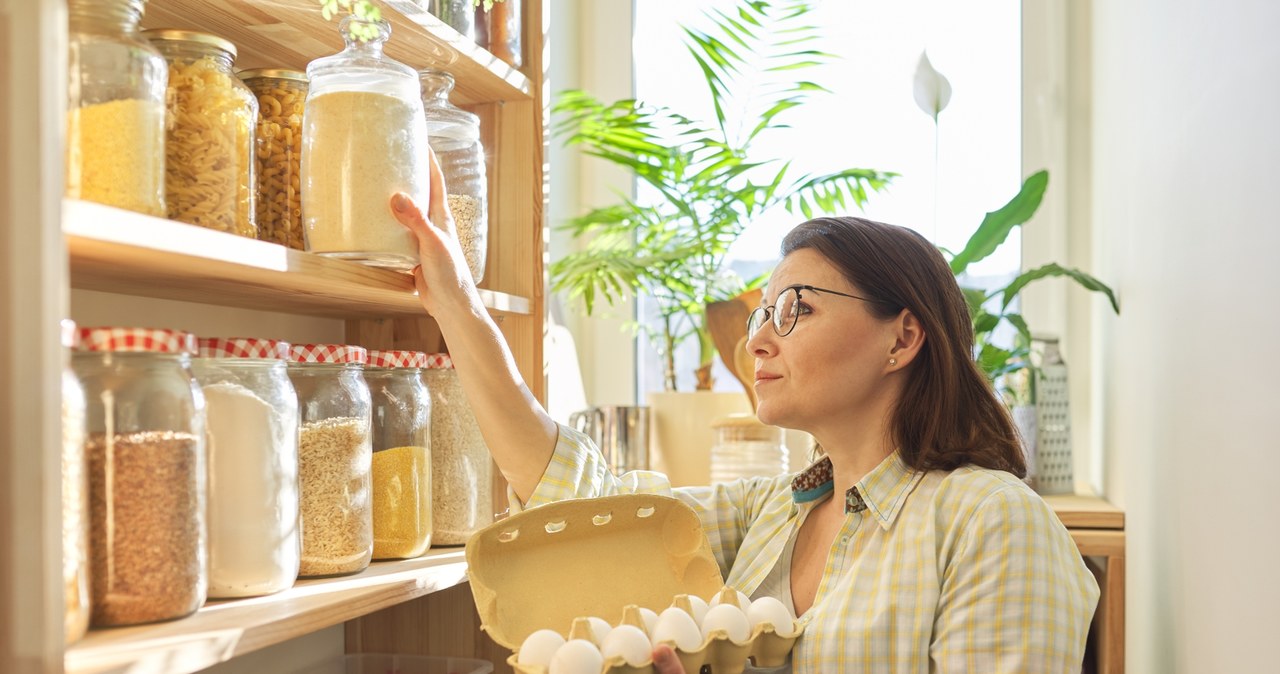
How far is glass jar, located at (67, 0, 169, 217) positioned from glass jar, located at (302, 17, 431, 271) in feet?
0.53

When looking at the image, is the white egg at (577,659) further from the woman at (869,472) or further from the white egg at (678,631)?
the woman at (869,472)

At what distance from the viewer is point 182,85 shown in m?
0.87

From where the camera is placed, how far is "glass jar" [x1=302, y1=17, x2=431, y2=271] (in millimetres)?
941

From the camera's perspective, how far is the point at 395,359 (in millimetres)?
1132

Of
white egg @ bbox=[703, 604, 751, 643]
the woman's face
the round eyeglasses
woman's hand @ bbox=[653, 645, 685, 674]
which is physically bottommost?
woman's hand @ bbox=[653, 645, 685, 674]

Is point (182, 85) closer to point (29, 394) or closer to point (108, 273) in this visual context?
point (108, 273)

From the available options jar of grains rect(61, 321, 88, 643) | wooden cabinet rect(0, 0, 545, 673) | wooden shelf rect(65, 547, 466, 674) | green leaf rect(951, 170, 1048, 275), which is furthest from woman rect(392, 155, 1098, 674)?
green leaf rect(951, 170, 1048, 275)

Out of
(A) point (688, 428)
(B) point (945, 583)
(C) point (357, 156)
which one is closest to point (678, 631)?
(B) point (945, 583)

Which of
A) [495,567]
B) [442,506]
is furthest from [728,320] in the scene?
[495,567]

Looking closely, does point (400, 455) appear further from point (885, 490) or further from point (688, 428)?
point (688, 428)

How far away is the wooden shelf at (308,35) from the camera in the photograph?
39.4 inches

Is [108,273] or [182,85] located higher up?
[182,85]

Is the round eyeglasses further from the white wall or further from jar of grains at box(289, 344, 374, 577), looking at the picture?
jar of grains at box(289, 344, 374, 577)

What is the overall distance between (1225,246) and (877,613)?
473 mm
